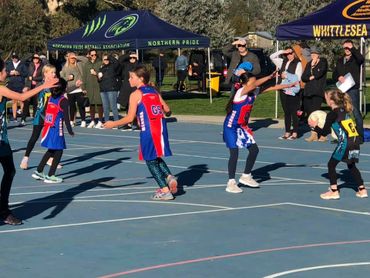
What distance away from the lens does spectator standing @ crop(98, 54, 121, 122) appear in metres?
21.8

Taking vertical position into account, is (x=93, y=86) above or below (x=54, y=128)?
below

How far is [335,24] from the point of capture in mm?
20844

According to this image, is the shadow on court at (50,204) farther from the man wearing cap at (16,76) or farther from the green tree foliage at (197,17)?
the green tree foliage at (197,17)

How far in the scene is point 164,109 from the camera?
1108 cm

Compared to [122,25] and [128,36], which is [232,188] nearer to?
[128,36]

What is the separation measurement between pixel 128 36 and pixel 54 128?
49.5ft

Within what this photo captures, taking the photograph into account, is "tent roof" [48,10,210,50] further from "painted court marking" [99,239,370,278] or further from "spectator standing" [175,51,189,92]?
"painted court marking" [99,239,370,278]

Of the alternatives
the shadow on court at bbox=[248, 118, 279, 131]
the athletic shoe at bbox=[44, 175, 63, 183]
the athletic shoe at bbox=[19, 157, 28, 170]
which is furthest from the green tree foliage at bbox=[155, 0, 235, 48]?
the athletic shoe at bbox=[44, 175, 63, 183]

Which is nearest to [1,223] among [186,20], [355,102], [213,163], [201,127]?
[213,163]

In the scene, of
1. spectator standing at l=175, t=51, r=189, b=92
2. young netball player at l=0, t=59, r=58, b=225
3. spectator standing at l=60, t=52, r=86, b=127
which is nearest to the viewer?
young netball player at l=0, t=59, r=58, b=225

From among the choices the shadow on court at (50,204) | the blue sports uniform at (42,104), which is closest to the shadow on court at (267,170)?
the shadow on court at (50,204)

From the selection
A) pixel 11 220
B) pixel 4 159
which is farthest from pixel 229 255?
pixel 4 159

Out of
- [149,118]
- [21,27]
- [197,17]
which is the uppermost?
[197,17]

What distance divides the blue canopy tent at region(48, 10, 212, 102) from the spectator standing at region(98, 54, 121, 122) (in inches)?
203
